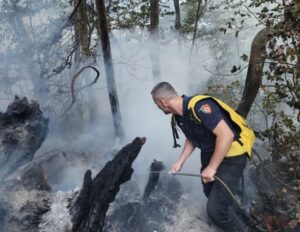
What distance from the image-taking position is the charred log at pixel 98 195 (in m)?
3.93

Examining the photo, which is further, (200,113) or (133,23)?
(133,23)

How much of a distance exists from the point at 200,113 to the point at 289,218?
88.9 inches

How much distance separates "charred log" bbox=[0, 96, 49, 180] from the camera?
429 cm

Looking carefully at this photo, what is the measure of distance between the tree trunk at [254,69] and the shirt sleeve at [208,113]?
7.08 ft

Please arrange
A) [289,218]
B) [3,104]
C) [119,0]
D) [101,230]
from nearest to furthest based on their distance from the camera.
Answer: [101,230]
[289,218]
[3,104]
[119,0]

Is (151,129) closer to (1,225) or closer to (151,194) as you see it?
(151,194)

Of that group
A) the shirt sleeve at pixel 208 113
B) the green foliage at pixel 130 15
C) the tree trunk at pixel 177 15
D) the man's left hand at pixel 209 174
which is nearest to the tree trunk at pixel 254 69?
the shirt sleeve at pixel 208 113

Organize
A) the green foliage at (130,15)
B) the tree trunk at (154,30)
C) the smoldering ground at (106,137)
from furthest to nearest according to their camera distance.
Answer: the green foliage at (130,15) → the tree trunk at (154,30) → the smoldering ground at (106,137)

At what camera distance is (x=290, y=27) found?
14.8 feet

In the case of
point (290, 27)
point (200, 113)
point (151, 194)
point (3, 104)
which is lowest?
point (3, 104)

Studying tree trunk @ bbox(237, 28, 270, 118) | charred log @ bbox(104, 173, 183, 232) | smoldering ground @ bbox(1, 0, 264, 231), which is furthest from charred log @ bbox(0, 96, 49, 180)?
tree trunk @ bbox(237, 28, 270, 118)

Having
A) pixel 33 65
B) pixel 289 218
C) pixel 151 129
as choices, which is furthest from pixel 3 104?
pixel 289 218

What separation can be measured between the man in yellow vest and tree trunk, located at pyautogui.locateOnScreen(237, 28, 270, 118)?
6.59ft

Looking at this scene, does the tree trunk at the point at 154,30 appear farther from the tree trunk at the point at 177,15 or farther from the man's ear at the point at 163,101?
the man's ear at the point at 163,101
